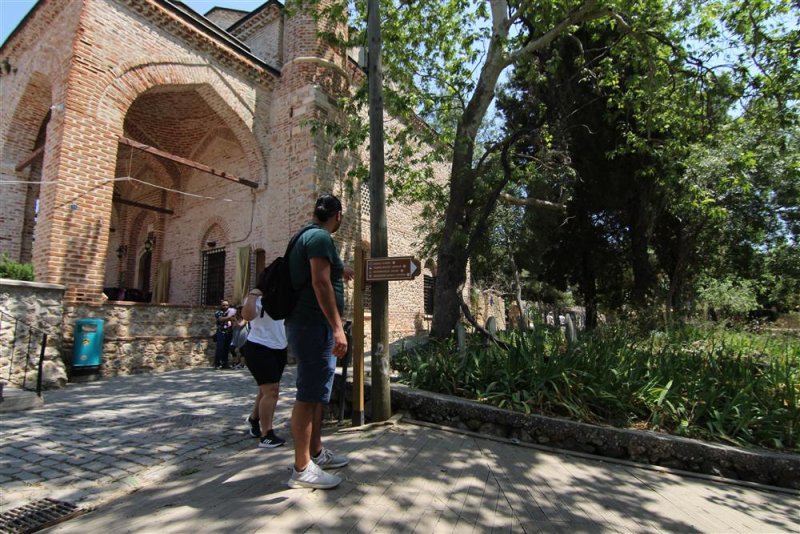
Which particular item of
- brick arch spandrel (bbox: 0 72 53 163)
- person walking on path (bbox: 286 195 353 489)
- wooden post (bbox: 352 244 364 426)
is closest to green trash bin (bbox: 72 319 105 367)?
wooden post (bbox: 352 244 364 426)

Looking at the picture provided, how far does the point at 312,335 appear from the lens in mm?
2873

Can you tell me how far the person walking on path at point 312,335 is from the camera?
2775mm

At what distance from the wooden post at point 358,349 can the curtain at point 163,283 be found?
41.4ft

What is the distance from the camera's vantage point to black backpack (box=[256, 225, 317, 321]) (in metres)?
2.94

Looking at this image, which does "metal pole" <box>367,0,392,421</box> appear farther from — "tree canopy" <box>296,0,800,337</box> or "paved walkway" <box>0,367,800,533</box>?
"tree canopy" <box>296,0,800,337</box>

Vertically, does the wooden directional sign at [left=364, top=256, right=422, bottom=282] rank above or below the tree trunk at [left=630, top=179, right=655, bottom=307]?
below

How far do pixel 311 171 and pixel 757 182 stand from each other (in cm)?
1293

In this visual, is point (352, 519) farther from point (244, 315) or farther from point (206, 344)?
point (206, 344)

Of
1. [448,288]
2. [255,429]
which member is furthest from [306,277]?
[448,288]

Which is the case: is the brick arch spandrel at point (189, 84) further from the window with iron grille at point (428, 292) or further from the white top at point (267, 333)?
the window with iron grille at point (428, 292)

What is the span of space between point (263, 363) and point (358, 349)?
3.36 ft

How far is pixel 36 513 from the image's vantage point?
2637mm

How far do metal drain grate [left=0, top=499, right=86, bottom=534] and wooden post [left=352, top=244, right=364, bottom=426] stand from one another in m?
2.37

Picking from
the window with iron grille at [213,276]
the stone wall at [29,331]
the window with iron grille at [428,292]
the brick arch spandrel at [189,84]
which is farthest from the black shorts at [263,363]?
the window with iron grille at [428,292]
